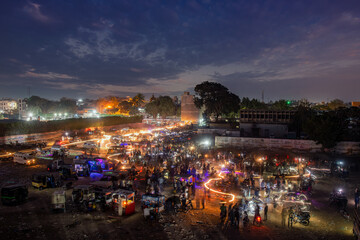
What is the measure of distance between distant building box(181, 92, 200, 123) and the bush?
865 inches

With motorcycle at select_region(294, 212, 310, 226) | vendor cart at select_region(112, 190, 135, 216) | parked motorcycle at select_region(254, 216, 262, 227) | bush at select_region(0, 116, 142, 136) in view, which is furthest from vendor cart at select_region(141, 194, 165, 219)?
bush at select_region(0, 116, 142, 136)

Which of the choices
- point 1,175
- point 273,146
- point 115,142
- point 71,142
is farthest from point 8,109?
point 273,146

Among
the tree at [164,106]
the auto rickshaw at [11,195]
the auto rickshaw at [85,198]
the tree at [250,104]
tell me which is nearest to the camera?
the auto rickshaw at [85,198]

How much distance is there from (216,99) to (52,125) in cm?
3646

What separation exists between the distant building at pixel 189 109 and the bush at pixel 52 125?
22.0 metres

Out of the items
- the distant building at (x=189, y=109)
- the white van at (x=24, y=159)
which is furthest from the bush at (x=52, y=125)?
the distant building at (x=189, y=109)

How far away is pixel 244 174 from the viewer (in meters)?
20.3

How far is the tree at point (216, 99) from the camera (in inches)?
2163

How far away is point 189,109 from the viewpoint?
255 ft

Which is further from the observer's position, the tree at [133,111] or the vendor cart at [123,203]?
the tree at [133,111]

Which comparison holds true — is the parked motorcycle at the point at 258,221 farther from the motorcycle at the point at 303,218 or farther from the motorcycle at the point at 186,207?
the motorcycle at the point at 186,207

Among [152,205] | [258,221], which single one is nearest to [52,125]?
[152,205]

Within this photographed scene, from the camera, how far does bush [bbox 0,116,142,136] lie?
115 feet

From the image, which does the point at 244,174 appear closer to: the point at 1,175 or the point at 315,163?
the point at 315,163
